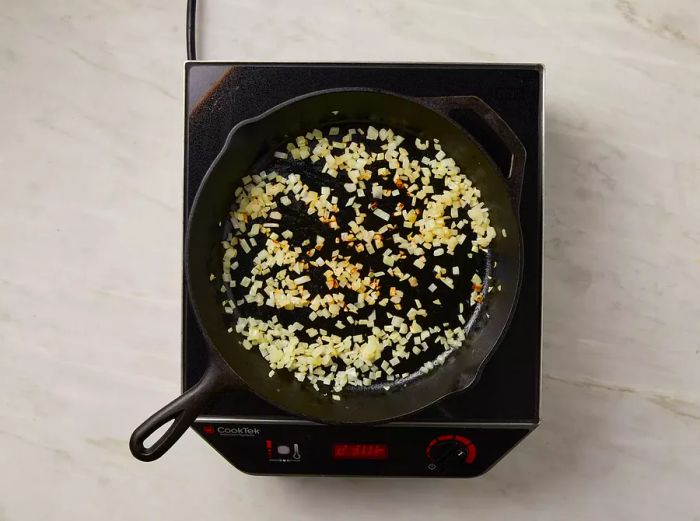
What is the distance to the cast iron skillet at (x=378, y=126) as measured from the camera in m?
0.82

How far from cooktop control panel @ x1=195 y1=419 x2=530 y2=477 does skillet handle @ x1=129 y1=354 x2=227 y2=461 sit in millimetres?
127

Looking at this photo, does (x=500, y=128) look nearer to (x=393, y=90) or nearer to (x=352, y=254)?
(x=393, y=90)

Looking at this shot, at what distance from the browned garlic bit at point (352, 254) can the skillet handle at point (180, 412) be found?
129 millimetres

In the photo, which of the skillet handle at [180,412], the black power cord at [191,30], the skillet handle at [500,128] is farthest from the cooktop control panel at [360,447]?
the black power cord at [191,30]

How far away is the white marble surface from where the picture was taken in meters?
0.98

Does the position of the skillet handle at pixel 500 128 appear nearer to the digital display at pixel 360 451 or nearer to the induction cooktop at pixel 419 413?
the induction cooktop at pixel 419 413

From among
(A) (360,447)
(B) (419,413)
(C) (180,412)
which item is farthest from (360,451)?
(C) (180,412)
